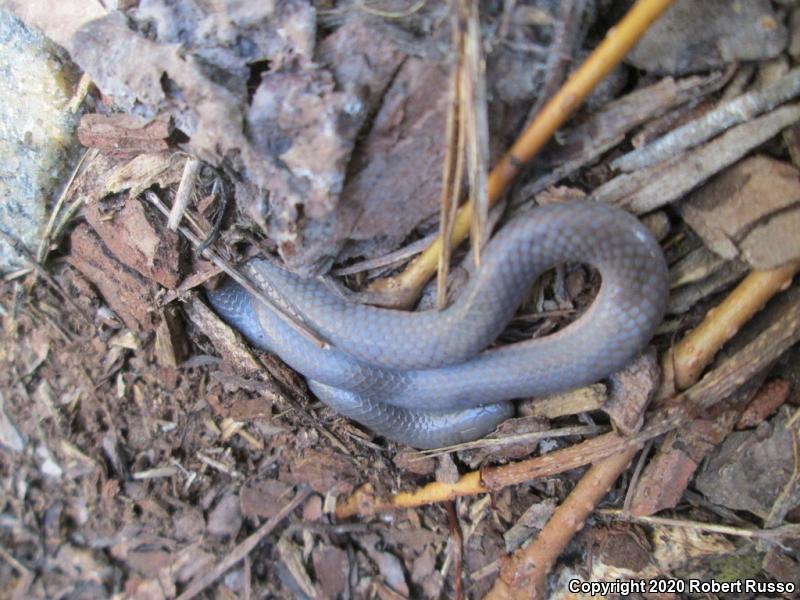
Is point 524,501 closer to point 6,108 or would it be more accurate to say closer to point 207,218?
point 207,218

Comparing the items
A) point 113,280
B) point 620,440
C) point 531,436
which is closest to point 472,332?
point 531,436

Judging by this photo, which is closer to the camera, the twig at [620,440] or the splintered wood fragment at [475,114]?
the splintered wood fragment at [475,114]

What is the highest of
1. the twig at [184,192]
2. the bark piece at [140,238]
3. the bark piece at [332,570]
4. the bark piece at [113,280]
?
the twig at [184,192]

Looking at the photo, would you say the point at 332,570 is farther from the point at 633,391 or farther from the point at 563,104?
the point at 563,104

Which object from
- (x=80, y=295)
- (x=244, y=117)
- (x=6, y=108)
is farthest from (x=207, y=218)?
(x=6, y=108)

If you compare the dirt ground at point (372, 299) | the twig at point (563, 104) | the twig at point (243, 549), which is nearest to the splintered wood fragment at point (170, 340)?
the dirt ground at point (372, 299)

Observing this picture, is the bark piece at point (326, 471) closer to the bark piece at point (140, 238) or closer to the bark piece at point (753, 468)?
the bark piece at point (140, 238)

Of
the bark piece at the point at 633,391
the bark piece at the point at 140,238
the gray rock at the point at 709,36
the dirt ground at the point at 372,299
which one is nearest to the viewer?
the gray rock at the point at 709,36

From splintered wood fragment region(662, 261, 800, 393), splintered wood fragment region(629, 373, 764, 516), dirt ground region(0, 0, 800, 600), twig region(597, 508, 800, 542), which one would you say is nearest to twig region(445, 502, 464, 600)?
dirt ground region(0, 0, 800, 600)
